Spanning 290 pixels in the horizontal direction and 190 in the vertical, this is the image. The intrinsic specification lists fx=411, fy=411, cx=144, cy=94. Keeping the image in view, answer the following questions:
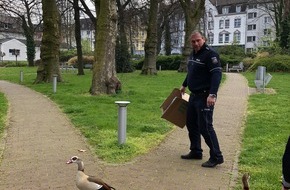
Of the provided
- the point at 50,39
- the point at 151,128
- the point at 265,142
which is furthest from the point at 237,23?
the point at 265,142

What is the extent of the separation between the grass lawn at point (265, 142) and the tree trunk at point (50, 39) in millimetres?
11795

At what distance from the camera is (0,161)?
6.65 meters

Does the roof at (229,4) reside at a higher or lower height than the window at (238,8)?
higher

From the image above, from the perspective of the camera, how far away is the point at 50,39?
22016mm

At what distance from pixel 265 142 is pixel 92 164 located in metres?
3.64

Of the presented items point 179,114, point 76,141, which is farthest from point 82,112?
point 179,114

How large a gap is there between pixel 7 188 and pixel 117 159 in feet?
6.38

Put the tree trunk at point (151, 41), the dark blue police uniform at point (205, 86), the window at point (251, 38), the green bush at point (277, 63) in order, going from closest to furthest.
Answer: the dark blue police uniform at point (205, 86), the tree trunk at point (151, 41), the green bush at point (277, 63), the window at point (251, 38)

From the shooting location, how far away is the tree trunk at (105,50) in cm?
1542

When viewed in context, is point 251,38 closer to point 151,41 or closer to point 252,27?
point 252,27

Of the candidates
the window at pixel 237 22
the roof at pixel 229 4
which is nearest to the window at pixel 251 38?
the window at pixel 237 22

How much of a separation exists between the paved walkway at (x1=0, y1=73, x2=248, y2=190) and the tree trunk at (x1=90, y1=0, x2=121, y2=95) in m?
5.22

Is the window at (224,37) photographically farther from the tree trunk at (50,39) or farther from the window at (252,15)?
the tree trunk at (50,39)

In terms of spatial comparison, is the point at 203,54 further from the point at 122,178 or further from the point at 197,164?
the point at 122,178
